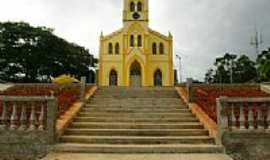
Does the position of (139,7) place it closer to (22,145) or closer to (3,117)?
(3,117)

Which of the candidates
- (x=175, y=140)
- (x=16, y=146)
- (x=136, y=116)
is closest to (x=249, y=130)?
(x=175, y=140)

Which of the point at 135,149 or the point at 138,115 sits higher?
the point at 138,115

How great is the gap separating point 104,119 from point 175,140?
2.87 meters

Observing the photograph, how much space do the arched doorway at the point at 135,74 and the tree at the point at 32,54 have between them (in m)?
11.0

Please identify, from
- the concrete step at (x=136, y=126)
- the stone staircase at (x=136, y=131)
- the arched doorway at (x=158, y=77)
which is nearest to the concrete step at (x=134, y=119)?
the stone staircase at (x=136, y=131)

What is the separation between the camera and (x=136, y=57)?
50375 mm

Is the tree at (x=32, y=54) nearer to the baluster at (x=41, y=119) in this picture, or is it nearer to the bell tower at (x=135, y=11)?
the bell tower at (x=135, y=11)

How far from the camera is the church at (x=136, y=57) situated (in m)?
49.9

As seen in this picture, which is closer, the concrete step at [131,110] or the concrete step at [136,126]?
the concrete step at [136,126]

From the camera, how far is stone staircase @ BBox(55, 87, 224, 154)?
9211mm

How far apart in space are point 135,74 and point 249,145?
4179 centimetres

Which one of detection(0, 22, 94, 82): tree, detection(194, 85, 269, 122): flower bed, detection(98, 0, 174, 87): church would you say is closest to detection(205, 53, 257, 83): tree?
detection(98, 0, 174, 87): church

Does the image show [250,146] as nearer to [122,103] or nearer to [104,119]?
[104,119]

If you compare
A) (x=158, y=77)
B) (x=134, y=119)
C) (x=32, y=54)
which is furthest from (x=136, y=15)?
(x=134, y=119)
